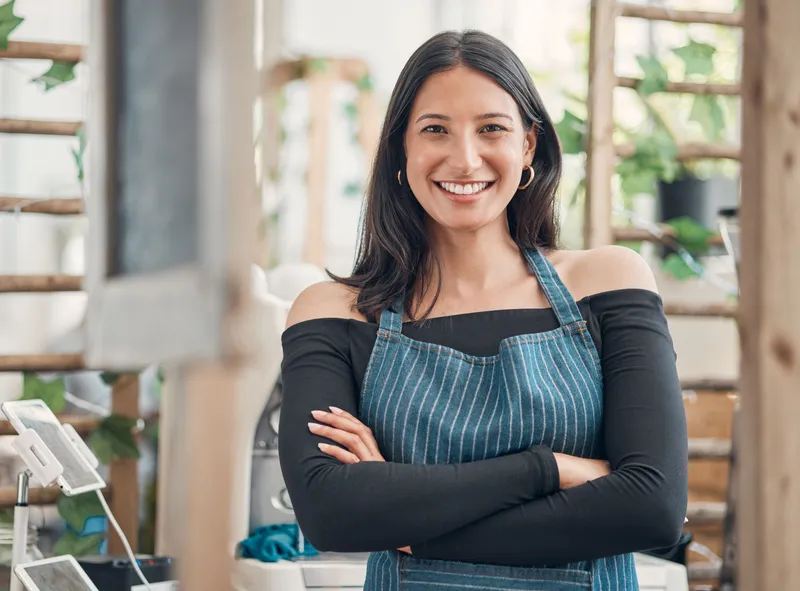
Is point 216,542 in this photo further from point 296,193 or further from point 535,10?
point 535,10

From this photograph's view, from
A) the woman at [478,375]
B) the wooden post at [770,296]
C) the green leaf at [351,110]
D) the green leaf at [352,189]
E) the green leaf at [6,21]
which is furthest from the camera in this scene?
the green leaf at [352,189]

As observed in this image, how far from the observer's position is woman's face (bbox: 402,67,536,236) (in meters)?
1.54

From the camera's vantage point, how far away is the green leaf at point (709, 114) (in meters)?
2.89

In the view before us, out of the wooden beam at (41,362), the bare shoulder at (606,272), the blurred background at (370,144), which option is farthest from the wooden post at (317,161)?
the bare shoulder at (606,272)

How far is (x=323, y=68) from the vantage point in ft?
17.2

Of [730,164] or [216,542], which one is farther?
[730,164]

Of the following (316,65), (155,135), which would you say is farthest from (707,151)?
(316,65)

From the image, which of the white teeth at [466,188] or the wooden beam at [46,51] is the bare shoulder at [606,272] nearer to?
the white teeth at [466,188]

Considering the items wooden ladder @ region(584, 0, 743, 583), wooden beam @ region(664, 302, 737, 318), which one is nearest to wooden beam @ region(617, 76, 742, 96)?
wooden ladder @ region(584, 0, 743, 583)

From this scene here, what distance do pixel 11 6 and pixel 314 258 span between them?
312cm

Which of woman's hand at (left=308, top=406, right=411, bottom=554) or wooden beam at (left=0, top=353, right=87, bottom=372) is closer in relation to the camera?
woman's hand at (left=308, top=406, right=411, bottom=554)

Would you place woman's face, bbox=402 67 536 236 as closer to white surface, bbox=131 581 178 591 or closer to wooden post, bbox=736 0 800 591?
wooden post, bbox=736 0 800 591

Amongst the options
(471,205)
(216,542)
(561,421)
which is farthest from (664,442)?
(216,542)

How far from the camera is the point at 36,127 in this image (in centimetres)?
247
